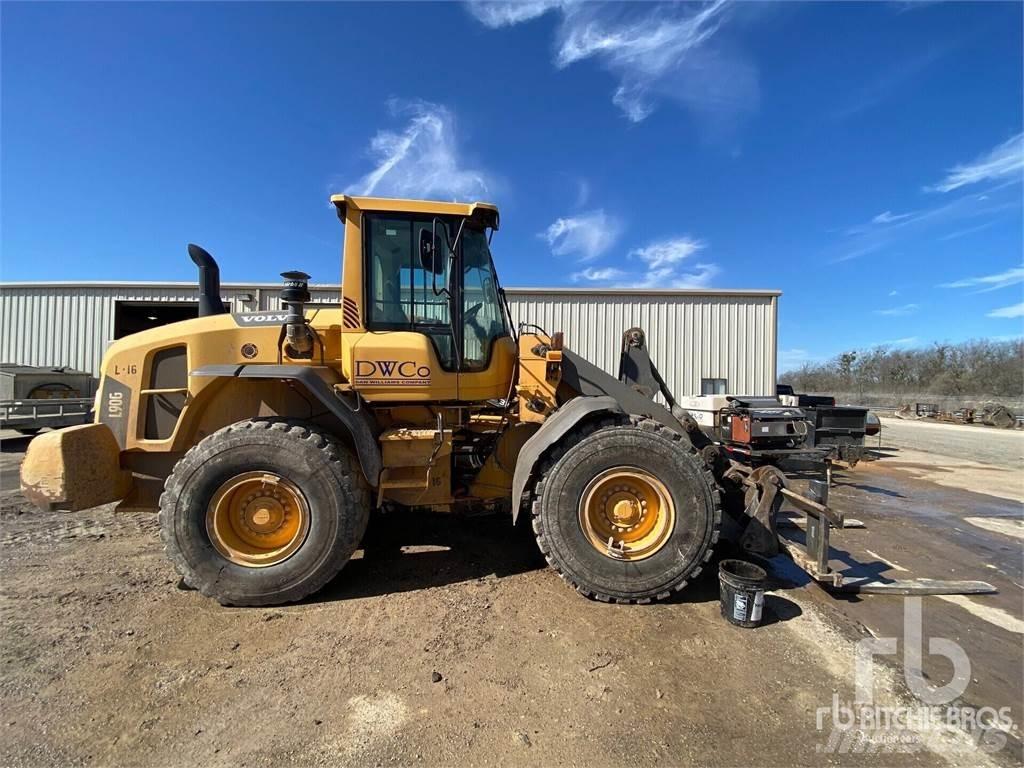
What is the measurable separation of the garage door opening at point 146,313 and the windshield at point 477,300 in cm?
1226

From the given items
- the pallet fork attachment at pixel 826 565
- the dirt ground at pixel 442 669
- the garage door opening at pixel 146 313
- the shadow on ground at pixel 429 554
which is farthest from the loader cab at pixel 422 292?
the garage door opening at pixel 146 313

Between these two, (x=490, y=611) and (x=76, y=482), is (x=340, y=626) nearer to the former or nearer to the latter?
(x=490, y=611)

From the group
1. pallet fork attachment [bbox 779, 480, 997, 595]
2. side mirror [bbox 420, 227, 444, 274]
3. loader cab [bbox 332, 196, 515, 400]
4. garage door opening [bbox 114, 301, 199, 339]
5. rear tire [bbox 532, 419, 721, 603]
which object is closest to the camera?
rear tire [bbox 532, 419, 721, 603]

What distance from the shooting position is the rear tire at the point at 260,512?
3238 millimetres

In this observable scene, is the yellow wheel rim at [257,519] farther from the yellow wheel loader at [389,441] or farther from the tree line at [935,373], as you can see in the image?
the tree line at [935,373]

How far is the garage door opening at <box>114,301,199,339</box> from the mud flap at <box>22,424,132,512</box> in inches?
439

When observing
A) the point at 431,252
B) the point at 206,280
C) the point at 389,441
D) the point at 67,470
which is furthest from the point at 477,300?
the point at 67,470

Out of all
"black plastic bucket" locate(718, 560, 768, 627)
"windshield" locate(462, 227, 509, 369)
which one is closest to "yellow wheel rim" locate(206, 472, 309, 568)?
"windshield" locate(462, 227, 509, 369)

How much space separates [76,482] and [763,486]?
5130mm

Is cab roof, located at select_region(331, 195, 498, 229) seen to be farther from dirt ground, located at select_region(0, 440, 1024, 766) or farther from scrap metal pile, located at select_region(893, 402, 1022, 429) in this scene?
scrap metal pile, located at select_region(893, 402, 1022, 429)

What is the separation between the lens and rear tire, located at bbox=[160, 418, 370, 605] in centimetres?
324

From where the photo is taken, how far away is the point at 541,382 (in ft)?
13.1

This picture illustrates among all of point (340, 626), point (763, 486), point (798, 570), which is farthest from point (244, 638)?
point (798, 570)

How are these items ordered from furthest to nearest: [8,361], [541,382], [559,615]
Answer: [8,361]
[541,382]
[559,615]
